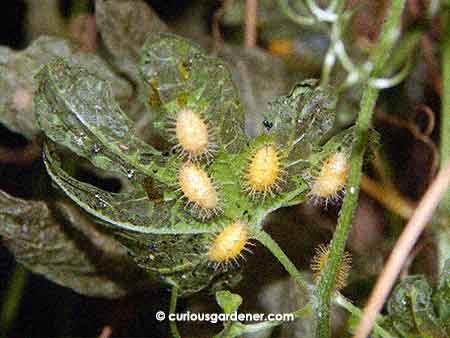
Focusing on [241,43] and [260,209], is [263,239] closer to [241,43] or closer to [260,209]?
[260,209]

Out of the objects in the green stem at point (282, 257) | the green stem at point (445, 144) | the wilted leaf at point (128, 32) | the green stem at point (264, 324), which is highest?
the wilted leaf at point (128, 32)

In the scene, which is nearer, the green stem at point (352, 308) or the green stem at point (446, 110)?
the green stem at point (352, 308)

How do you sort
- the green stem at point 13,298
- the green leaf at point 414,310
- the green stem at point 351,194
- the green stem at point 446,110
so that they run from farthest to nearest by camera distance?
the green stem at point 13,298, the green stem at point 446,110, the green leaf at point 414,310, the green stem at point 351,194

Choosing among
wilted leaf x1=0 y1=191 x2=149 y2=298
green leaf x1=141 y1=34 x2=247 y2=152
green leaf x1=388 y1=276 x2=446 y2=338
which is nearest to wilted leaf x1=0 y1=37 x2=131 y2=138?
wilted leaf x1=0 y1=191 x2=149 y2=298

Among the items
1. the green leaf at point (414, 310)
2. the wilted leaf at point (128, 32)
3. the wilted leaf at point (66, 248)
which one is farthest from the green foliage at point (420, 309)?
the wilted leaf at point (128, 32)

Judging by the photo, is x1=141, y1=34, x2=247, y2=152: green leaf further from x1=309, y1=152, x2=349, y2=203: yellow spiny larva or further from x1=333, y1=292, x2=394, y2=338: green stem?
x1=333, y1=292, x2=394, y2=338: green stem

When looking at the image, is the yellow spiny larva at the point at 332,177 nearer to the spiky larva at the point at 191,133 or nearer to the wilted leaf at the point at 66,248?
the spiky larva at the point at 191,133

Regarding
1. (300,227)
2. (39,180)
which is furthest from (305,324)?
(39,180)
